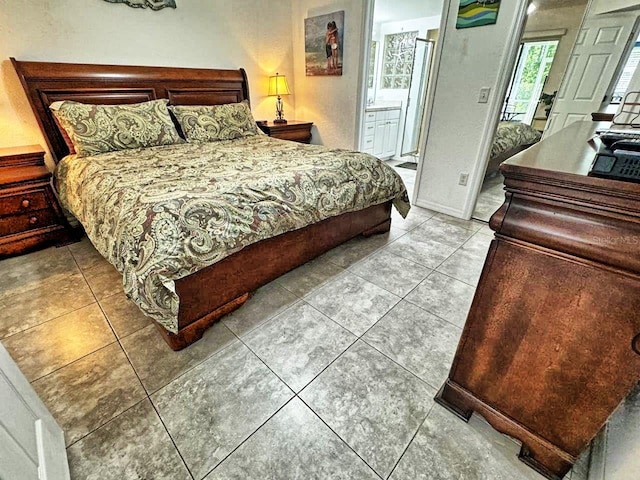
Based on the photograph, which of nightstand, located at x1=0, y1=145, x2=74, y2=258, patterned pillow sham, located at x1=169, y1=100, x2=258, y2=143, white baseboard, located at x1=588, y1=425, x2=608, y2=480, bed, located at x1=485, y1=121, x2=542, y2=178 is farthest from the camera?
bed, located at x1=485, y1=121, x2=542, y2=178

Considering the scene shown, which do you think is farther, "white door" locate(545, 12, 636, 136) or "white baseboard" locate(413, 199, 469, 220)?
"white baseboard" locate(413, 199, 469, 220)

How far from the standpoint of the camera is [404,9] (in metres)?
4.13

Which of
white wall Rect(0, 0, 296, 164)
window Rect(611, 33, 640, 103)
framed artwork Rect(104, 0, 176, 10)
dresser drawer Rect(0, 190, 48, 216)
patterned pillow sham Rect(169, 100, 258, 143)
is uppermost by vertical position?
framed artwork Rect(104, 0, 176, 10)

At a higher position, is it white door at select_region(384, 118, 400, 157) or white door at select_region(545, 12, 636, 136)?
white door at select_region(545, 12, 636, 136)

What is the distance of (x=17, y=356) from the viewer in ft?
4.51

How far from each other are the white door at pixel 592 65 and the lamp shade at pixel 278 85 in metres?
2.79

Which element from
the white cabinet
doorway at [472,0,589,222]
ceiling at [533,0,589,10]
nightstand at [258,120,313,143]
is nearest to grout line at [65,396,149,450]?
doorway at [472,0,589,222]

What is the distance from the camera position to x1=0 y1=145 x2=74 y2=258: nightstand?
2051mm

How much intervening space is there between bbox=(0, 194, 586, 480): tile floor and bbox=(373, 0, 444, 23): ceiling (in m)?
3.68

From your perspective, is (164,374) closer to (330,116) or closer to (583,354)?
(583,354)

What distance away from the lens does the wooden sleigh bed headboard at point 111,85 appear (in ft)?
7.44

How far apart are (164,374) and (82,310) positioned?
784mm

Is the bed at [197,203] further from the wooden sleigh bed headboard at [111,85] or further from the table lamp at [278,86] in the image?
the table lamp at [278,86]

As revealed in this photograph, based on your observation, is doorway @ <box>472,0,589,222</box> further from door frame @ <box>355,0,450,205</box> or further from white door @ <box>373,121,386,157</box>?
white door @ <box>373,121,386,157</box>
